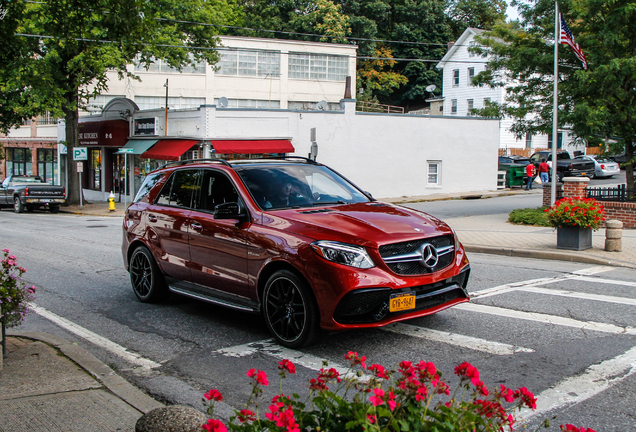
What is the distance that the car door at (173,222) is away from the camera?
23.3 feet

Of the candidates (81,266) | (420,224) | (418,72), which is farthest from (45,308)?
(418,72)

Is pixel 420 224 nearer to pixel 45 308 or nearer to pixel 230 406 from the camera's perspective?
pixel 230 406

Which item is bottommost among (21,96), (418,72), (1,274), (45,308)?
(45,308)

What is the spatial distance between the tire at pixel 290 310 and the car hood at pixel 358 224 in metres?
0.47

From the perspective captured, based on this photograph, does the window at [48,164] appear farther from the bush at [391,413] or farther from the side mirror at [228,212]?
the bush at [391,413]

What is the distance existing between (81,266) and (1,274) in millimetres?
5777

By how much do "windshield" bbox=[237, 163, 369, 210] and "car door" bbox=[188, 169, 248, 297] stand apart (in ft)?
0.88

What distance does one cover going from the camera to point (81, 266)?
Result: 36.3ft

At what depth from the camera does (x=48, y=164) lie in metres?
48.1

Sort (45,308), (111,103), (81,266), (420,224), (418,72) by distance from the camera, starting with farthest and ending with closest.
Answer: (418,72), (111,103), (81,266), (45,308), (420,224)

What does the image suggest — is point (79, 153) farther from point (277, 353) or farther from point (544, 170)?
point (277, 353)

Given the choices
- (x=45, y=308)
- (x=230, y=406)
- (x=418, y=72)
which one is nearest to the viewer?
(x=230, y=406)

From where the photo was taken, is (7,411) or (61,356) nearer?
(7,411)

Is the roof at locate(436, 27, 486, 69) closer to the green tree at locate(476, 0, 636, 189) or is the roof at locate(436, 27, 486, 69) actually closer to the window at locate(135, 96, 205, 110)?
the window at locate(135, 96, 205, 110)
